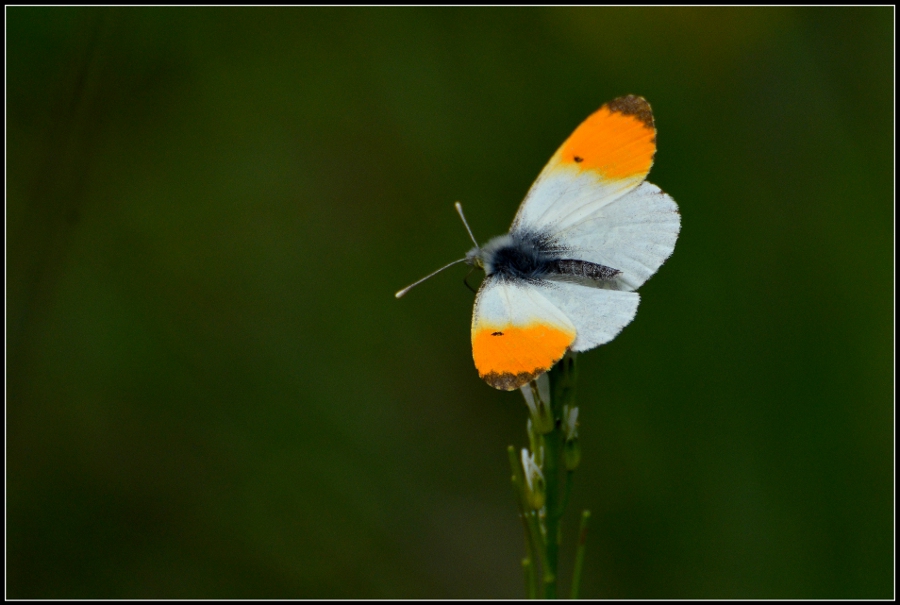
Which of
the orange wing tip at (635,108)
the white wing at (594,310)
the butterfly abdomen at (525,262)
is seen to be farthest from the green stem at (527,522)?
the orange wing tip at (635,108)

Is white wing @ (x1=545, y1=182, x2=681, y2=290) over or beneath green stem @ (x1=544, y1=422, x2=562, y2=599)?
over

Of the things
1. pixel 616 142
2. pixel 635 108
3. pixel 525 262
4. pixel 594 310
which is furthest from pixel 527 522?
pixel 635 108

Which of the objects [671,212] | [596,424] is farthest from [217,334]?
[671,212]

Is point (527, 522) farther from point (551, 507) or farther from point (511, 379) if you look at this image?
point (511, 379)

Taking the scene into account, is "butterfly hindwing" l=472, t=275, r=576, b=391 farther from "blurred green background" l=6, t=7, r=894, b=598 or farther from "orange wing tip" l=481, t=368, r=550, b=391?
"blurred green background" l=6, t=7, r=894, b=598

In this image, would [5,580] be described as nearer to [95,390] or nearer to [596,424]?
[95,390]

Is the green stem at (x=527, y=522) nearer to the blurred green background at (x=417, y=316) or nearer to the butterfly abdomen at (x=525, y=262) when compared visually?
the butterfly abdomen at (x=525, y=262)

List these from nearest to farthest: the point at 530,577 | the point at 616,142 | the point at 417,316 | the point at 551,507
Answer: the point at 551,507 < the point at 530,577 < the point at 616,142 < the point at 417,316

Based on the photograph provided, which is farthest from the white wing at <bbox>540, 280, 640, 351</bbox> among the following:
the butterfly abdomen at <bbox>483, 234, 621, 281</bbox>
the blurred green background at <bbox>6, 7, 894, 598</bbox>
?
the blurred green background at <bbox>6, 7, 894, 598</bbox>
